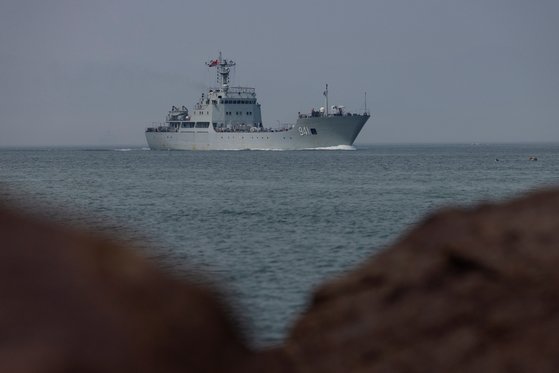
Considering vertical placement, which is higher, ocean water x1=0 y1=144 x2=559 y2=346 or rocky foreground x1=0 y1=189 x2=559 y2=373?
rocky foreground x1=0 y1=189 x2=559 y2=373

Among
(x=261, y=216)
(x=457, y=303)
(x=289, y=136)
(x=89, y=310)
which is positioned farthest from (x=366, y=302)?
(x=289, y=136)

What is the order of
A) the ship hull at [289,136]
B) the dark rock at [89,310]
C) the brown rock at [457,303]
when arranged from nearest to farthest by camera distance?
1. the dark rock at [89,310]
2. the brown rock at [457,303]
3. the ship hull at [289,136]

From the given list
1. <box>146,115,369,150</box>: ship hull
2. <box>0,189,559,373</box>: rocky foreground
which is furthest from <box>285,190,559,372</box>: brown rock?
<box>146,115,369,150</box>: ship hull

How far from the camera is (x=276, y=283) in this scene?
16812mm

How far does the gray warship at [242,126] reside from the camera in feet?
409

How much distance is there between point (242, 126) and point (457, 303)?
126115 mm

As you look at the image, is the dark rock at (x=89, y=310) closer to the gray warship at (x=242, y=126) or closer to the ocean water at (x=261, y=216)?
the ocean water at (x=261, y=216)

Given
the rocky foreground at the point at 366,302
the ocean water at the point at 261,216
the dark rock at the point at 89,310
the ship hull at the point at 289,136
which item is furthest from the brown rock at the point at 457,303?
the ship hull at the point at 289,136

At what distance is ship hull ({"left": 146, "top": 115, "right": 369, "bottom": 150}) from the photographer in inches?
4894

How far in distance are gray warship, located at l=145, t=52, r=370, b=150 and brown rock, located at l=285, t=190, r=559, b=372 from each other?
392 feet

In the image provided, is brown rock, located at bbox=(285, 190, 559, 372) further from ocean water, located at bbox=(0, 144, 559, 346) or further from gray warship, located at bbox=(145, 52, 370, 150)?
gray warship, located at bbox=(145, 52, 370, 150)

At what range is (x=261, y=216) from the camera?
34.0m

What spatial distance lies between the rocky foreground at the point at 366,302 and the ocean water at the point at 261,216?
0.26m

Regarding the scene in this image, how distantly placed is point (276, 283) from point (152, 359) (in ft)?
47.1
